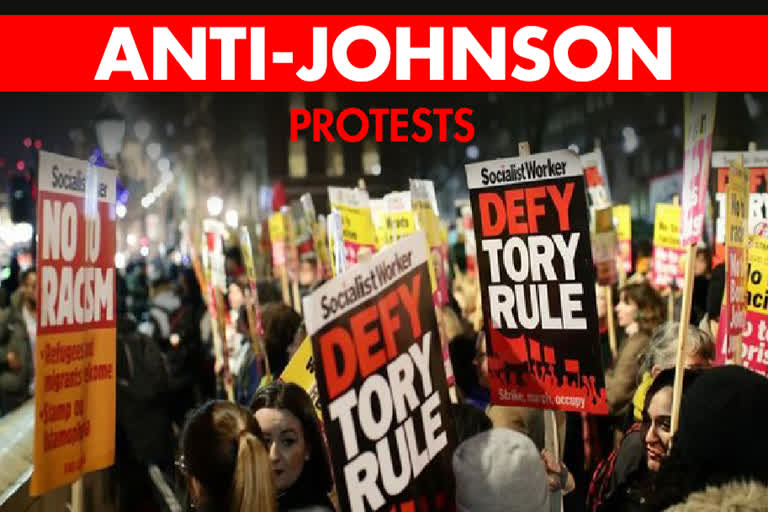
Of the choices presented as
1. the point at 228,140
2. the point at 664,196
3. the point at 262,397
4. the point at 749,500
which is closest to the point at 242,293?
the point at 262,397

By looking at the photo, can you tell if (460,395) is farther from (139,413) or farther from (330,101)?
(330,101)

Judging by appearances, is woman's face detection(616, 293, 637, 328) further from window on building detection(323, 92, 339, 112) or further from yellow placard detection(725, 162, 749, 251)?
window on building detection(323, 92, 339, 112)

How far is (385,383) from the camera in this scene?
11.8 ft

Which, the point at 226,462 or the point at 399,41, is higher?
the point at 399,41

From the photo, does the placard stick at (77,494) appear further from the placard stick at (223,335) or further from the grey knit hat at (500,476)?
the placard stick at (223,335)

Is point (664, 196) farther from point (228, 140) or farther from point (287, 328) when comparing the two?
point (228, 140)

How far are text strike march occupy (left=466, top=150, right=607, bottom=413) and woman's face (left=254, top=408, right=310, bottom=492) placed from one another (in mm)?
1672

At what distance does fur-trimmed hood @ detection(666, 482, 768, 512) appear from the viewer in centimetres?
294

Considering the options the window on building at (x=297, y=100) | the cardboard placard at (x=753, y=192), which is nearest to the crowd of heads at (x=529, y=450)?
the cardboard placard at (x=753, y=192)

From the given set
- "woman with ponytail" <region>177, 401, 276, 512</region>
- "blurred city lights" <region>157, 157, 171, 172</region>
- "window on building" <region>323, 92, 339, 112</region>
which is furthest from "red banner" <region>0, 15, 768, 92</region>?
"blurred city lights" <region>157, 157, 171, 172</region>

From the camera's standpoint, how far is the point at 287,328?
307 inches

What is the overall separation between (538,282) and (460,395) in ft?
3.93

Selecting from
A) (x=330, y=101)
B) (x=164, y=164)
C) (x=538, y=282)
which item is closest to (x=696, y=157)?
(x=538, y=282)

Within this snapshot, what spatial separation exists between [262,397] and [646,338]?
14.5 feet
